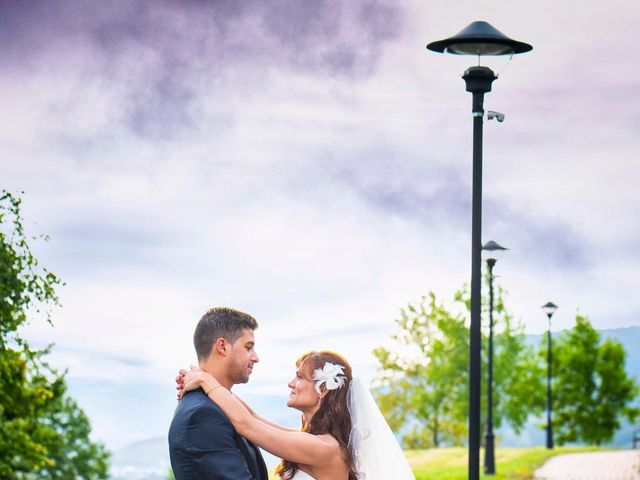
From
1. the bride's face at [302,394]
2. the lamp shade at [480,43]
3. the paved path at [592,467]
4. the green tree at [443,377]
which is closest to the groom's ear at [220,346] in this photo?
the bride's face at [302,394]

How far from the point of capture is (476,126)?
1308 cm

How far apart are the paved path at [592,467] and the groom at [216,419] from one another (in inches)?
1055

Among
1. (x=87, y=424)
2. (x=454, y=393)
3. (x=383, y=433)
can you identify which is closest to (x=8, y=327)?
(x=383, y=433)

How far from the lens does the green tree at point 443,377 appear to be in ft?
169

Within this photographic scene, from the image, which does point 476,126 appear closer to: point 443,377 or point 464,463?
point 464,463

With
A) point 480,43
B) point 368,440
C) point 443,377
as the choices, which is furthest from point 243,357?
point 443,377

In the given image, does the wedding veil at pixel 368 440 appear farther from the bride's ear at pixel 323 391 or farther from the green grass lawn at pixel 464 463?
the green grass lawn at pixel 464 463

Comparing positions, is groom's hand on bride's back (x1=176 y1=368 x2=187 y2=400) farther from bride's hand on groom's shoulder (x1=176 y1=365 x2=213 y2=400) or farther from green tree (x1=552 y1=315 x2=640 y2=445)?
green tree (x1=552 y1=315 x2=640 y2=445)

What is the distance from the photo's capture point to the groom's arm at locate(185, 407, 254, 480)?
19.2 feet

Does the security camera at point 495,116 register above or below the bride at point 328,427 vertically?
above

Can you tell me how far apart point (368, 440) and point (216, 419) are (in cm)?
207

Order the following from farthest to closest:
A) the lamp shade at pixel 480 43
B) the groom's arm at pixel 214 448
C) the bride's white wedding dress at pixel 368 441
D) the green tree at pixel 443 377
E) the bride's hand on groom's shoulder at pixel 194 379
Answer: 1. the green tree at pixel 443 377
2. the lamp shade at pixel 480 43
3. the bride's white wedding dress at pixel 368 441
4. the bride's hand on groom's shoulder at pixel 194 379
5. the groom's arm at pixel 214 448

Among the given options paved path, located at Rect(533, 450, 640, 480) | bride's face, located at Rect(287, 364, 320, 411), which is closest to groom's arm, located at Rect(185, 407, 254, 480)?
bride's face, located at Rect(287, 364, 320, 411)

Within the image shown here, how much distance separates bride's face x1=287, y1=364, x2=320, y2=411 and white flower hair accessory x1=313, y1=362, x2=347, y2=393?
0.05 m
